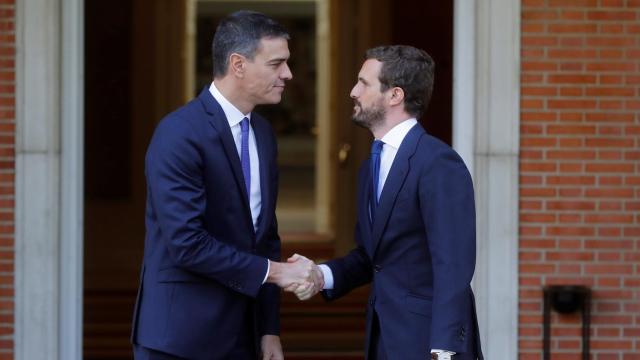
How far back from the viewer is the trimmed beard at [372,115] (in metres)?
3.48

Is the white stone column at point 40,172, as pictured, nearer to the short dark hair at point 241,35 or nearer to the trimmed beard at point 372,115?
the short dark hair at point 241,35

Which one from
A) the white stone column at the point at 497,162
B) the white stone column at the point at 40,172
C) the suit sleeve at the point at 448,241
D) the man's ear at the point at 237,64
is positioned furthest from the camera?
the white stone column at the point at 497,162

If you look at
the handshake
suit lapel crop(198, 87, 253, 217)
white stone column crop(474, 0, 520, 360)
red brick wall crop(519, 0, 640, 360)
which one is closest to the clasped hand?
the handshake

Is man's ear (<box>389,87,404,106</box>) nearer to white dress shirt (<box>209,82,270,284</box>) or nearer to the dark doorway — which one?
white dress shirt (<box>209,82,270,284</box>)

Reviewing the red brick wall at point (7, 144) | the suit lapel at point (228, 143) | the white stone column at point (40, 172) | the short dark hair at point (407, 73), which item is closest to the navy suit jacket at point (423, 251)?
the short dark hair at point (407, 73)

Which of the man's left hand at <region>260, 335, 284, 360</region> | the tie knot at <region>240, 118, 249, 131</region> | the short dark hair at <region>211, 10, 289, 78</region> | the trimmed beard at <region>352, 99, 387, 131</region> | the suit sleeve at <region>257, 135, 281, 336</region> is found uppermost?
the short dark hair at <region>211, 10, 289, 78</region>

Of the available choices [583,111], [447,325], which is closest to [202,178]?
[447,325]

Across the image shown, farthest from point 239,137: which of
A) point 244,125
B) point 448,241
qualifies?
point 448,241

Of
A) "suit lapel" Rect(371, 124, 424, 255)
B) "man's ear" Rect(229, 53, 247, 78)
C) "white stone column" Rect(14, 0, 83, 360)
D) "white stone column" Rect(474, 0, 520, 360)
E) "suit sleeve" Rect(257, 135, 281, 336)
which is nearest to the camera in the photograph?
"suit lapel" Rect(371, 124, 424, 255)

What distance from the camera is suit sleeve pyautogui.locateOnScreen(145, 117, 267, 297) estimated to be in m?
3.27

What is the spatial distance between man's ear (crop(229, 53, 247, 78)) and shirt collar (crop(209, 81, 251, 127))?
0.09 meters

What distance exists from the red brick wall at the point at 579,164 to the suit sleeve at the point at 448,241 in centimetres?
203

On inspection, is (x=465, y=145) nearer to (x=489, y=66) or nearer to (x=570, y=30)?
(x=489, y=66)

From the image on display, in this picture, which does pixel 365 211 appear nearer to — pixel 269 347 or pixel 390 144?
pixel 390 144
